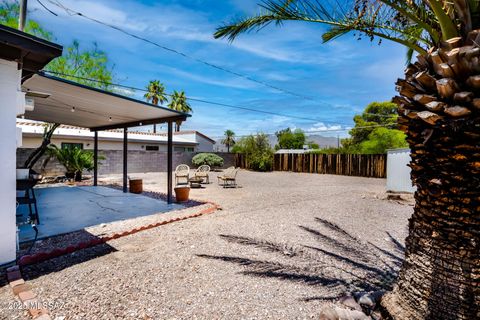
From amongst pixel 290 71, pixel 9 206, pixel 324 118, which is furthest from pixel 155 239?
pixel 324 118

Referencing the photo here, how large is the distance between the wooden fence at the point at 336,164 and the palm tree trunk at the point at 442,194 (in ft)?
55.5

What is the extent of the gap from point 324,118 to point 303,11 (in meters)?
31.2

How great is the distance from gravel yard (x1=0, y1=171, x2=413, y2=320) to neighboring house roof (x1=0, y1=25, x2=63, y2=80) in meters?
2.78

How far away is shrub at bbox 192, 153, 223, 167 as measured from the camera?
22.6 meters

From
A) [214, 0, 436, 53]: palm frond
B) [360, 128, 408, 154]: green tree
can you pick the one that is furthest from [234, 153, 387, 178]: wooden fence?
[214, 0, 436, 53]: palm frond

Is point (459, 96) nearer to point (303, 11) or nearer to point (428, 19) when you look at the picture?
point (428, 19)

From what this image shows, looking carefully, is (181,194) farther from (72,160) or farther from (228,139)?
(228,139)

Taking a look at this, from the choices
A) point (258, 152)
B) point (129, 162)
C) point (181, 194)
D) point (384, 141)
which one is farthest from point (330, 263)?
point (384, 141)

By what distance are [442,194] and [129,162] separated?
19.4m

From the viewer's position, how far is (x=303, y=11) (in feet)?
9.95

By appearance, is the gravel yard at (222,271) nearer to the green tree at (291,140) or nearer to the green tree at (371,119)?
the green tree at (371,119)

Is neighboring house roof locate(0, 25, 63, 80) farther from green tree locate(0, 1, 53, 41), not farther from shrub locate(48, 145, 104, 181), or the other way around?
shrub locate(48, 145, 104, 181)

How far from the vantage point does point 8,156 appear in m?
3.44

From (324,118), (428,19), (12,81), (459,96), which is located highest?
(324,118)
